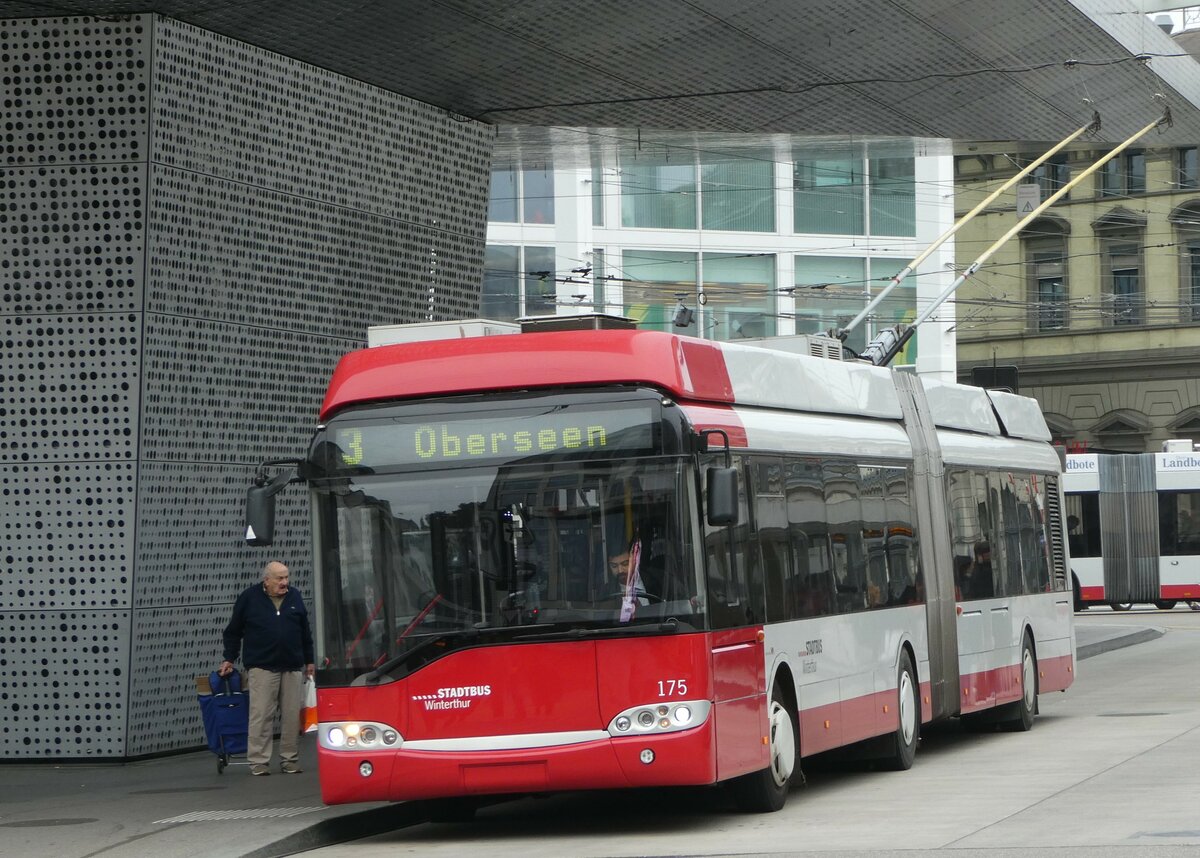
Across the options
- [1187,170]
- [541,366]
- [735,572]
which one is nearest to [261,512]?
[541,366]

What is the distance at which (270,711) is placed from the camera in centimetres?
1435

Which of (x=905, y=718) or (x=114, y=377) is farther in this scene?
(x=114, y=377)

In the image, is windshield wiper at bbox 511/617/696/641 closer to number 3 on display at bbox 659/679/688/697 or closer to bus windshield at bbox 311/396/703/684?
bus windshield at bbox 311/396/703/684

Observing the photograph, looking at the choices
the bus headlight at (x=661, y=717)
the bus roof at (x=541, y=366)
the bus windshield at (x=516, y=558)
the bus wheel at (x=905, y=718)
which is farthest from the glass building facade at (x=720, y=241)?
the bus headlight at (x=661, y=717)

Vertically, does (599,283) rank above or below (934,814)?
above

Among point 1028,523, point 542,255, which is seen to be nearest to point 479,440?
point 1028,523

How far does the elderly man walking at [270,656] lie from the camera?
1433cm

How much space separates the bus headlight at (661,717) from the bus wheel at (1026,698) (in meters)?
7.64

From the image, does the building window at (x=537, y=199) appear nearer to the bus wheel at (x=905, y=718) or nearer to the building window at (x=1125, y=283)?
the building window at (x=1125, y=283)

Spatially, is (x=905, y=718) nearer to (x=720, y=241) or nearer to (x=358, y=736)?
(x=358, y=736)

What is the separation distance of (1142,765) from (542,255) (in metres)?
28.7

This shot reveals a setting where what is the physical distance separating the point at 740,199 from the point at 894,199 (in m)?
3.46

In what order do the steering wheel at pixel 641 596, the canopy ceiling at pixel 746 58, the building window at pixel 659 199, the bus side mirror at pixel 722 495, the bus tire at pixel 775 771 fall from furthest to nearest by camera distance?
the building window at pixel 659 199
the canopy ceiling at pixel 746 58
the bus tire at pixel 775 771
the steering wheel at pixel 641 596
the bus side mirror at pixel 722 495

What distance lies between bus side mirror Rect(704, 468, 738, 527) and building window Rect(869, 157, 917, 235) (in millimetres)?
32592
